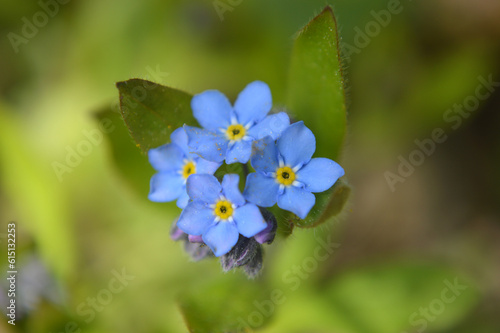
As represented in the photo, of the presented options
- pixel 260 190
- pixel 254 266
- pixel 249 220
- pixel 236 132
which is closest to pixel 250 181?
pixel 260 190

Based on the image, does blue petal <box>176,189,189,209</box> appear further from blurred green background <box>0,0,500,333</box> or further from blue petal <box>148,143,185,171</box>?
blurred green background <box>0,0,500,333</box>

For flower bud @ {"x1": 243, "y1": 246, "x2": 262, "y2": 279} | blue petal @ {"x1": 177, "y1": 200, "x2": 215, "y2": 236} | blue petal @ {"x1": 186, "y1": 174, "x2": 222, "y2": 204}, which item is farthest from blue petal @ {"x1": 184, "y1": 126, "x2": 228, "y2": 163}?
flower bud @ {"x1": 243, "y1": 246, "x2": 262, "y2": 279}

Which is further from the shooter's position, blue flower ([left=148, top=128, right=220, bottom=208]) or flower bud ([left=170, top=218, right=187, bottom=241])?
flower bud ([left=170, top=218, right=187, bottom=241])

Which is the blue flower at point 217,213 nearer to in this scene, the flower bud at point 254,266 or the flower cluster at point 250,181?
the flower cluster at point 250,181

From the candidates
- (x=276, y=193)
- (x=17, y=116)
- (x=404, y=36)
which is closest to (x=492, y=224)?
(x=404, y=36)

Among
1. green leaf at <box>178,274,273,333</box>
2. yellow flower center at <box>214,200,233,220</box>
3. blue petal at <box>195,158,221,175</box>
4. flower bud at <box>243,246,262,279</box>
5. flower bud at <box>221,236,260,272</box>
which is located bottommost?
green leaf at <box>178,274,273,333</box>

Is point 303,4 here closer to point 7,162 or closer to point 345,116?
point 345,116

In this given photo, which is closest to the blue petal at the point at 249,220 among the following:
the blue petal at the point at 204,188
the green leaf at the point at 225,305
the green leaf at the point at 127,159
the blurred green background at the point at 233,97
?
the blue petal at the point at 204,188
